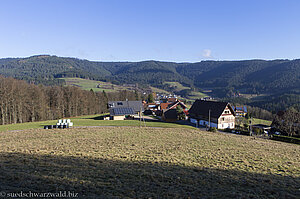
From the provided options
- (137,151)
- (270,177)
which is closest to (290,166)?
(270,177)

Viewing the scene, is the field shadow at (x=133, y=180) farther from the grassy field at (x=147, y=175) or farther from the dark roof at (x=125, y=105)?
the dark roof at (x=125, y=105)

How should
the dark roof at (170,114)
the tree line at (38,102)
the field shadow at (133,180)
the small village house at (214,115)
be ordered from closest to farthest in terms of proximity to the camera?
the field shadow at (133,180) < the tree line at (38,102) < the small village house at (214,115) < the dark roof at (170,114)

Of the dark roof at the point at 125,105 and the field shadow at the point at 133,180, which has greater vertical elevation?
the dark roof at the point at 125,105

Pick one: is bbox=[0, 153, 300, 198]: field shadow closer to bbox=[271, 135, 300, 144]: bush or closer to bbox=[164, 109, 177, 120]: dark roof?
bbox=[271, 135, 300, 144]: bush

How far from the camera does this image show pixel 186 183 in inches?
482

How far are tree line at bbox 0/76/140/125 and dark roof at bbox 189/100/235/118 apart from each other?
42.9 meters

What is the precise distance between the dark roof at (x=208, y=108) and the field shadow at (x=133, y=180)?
→ 45080 mm

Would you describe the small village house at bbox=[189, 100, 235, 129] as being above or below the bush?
above

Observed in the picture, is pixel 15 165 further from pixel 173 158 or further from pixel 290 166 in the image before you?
pixel 290 166

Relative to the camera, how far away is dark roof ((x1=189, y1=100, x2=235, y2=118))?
193 feet

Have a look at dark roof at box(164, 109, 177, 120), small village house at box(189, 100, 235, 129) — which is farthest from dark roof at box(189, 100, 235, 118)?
dark roof at box(164, 109, 177, 120)

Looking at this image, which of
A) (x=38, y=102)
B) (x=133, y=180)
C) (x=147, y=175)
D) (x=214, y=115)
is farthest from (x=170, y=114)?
(x=133, y=180)

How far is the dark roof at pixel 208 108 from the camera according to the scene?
58.8m

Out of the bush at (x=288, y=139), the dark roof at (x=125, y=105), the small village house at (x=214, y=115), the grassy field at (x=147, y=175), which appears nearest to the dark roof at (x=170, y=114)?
the small village house at (x=214, y=115)
